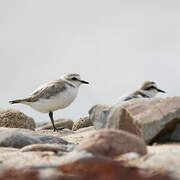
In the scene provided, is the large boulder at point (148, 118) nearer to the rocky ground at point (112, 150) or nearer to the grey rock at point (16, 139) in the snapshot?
the rocky ground at point (112, 150)

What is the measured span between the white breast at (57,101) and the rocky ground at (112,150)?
12.2 ft

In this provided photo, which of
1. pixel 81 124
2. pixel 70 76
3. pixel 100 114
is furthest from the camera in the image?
pixel 81 124

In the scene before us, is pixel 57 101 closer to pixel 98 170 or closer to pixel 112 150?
pixel 112 150

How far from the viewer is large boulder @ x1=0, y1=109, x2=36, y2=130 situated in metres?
14.2

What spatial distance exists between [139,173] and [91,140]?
1.48m

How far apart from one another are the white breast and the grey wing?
102 mm

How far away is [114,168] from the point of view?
4656mm

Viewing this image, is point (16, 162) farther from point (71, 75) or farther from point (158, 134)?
point (71, 75)

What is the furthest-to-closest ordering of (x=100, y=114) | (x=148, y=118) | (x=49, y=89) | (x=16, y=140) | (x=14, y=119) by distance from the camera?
1. (x=14, y=119)
2. (x=49, y=89)
3. (x=100, y=114)
4. (x=16, y=140)
5. (x=148, y=118)

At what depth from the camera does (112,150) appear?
591cm

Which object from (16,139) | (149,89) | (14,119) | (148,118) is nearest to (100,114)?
(148,118)

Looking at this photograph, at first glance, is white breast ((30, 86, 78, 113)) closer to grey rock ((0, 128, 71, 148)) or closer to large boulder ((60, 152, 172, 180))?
grey rock ((0, 128, 71, 148))

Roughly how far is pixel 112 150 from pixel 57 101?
22.5ft

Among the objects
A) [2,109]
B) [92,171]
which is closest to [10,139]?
[92,171]
